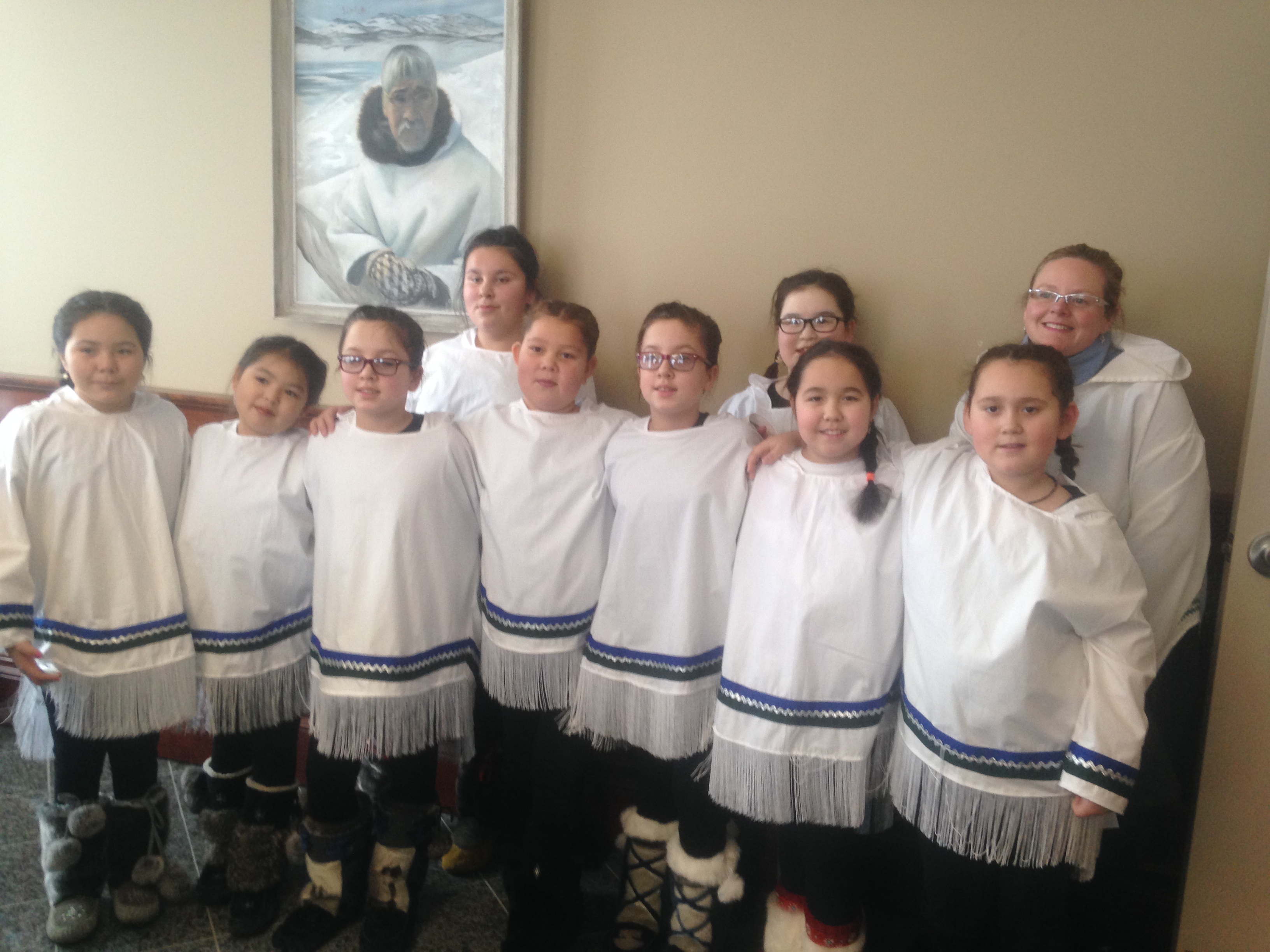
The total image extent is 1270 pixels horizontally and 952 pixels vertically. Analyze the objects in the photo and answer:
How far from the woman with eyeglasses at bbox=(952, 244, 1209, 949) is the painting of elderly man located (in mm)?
1319

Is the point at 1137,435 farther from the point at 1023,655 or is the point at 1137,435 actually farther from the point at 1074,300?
the point at 1023,655

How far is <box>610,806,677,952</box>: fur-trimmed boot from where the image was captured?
5.60 ft

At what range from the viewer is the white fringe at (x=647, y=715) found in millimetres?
1535

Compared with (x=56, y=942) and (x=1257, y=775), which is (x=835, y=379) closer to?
(x=1257, y=775)

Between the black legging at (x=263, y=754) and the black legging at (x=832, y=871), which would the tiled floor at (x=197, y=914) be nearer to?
the black legging at (x=263, y=754)

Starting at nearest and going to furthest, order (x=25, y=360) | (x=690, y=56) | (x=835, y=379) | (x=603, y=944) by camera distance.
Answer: (x=835, y=379)
(x=603, y=944)
(x=690, y=56)
(x=25, y=360)

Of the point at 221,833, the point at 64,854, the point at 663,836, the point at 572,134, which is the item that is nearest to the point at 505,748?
the point at 663,836

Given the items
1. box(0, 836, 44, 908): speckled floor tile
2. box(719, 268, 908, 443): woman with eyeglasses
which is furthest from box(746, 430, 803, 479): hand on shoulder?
box(0, 836, 44, 908): speckled floor tile

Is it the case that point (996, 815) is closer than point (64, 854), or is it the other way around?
point (996, 815)

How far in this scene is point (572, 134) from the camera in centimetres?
203

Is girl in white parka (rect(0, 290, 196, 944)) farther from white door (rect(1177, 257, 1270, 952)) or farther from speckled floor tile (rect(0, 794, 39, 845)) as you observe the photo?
white door (rect(1177, 257, 1270, 952))

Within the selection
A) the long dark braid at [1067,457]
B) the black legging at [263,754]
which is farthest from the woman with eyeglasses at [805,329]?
the black legging at [263,754]

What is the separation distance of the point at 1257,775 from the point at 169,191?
2991mm

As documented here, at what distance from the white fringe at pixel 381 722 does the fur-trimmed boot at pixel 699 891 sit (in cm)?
54
